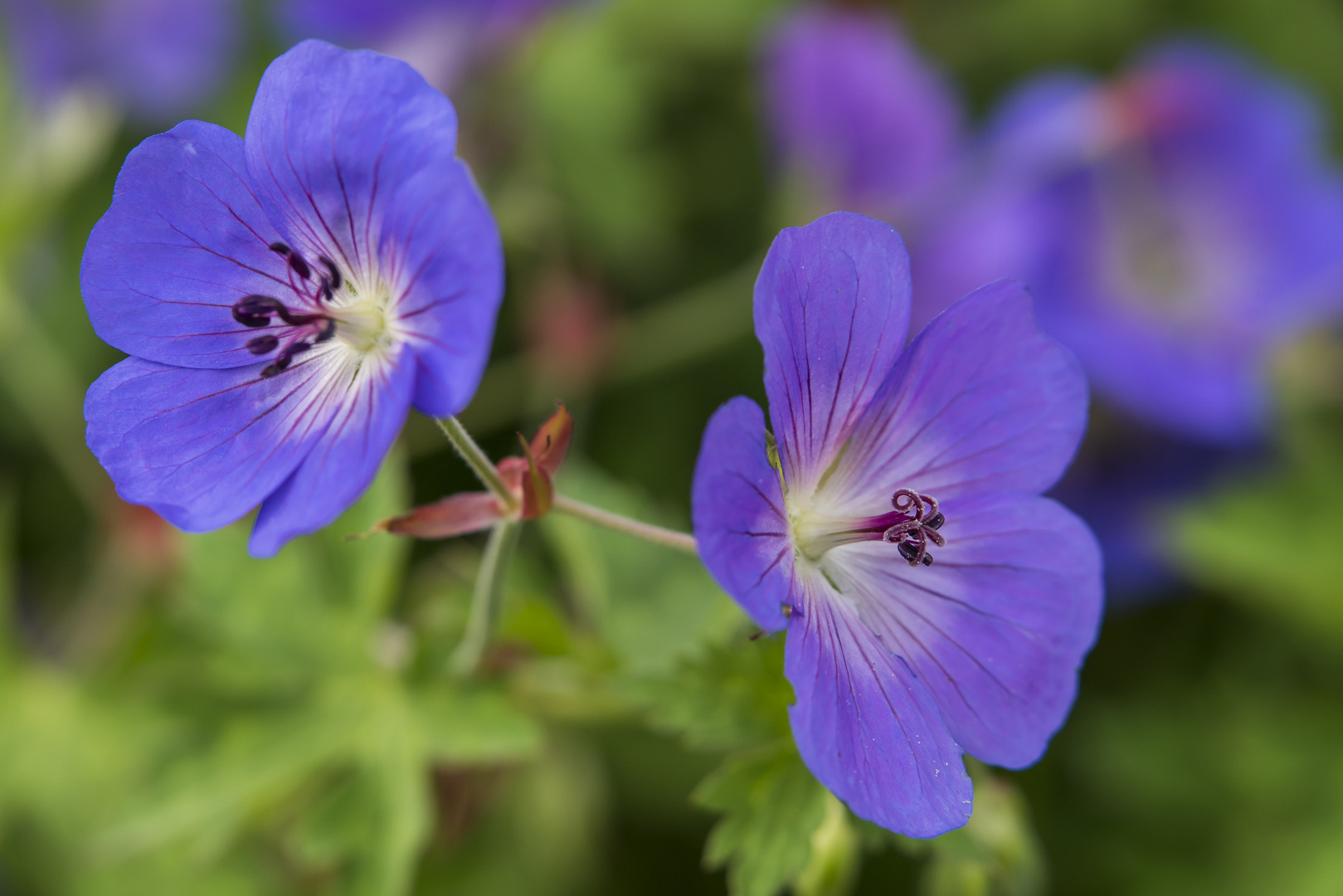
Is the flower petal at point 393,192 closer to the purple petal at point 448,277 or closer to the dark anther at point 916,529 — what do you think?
the purple petal at point 448,277

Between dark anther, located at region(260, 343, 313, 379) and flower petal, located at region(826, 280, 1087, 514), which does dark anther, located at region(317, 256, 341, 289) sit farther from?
flower petal, located at region(826, 280, 1087, 514)

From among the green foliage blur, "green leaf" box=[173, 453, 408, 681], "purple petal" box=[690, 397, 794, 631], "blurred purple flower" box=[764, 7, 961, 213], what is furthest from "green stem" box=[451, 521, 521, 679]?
"blurred purple flower" box=[764, 7, 961, 213]

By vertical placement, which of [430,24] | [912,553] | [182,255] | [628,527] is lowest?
[912,553]

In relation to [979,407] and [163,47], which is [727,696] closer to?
[979,407]

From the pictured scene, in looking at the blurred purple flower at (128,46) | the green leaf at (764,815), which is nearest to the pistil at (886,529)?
the green leaf at (764,815)

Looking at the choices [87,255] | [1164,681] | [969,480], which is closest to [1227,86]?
[1164,681]

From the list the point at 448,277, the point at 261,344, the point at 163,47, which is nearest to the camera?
the point at 448,277

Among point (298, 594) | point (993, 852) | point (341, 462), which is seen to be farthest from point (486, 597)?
point (993, 852)
